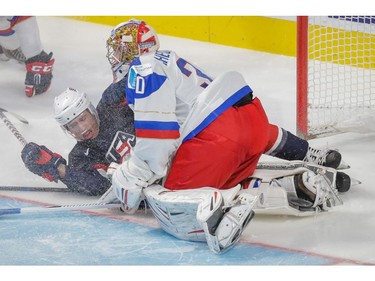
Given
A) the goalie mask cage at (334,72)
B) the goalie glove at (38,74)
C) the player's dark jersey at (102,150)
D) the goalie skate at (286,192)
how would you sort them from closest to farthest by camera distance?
1. the goalie skate at (286,192)
2. the player's dark jersey at (102,150)
3. the goalie mask cage at (334,72)
4. the goalie glove at (38,74)

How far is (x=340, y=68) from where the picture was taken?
5.09 m

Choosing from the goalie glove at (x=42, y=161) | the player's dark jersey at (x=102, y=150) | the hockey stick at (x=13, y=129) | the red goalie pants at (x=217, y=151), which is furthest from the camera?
the hockey stick at (x=13, y=129)

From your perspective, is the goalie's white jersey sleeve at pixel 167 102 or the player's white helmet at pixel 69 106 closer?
the goalie's white jersey sleeve at pixel 167 102

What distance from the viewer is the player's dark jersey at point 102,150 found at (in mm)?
4316

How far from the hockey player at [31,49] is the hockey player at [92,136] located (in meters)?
1.19

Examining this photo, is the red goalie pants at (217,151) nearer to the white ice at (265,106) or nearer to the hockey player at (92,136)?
the white ice at (265,106)

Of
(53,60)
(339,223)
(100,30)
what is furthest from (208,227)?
(100,30)

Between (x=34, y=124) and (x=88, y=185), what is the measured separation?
34.9 inches

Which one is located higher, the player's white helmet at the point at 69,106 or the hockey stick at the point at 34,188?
the player's white helmet at the point at 69,106

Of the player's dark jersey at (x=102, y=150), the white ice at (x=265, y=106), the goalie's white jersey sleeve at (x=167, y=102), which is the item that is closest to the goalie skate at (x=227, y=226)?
the white ice at (x=265, y=106)

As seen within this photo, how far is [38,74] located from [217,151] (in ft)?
6.10

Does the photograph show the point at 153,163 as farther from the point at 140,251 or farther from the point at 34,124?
the point at 34,124

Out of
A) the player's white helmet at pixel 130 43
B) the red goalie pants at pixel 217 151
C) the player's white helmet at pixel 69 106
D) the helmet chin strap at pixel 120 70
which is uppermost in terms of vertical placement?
the player's white helmet at pixel 130 43

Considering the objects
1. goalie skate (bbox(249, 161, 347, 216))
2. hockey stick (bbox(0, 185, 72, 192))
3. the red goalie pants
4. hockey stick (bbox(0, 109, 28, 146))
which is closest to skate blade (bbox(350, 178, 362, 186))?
goalie skate (bbox(249, 161, 347, 216))
